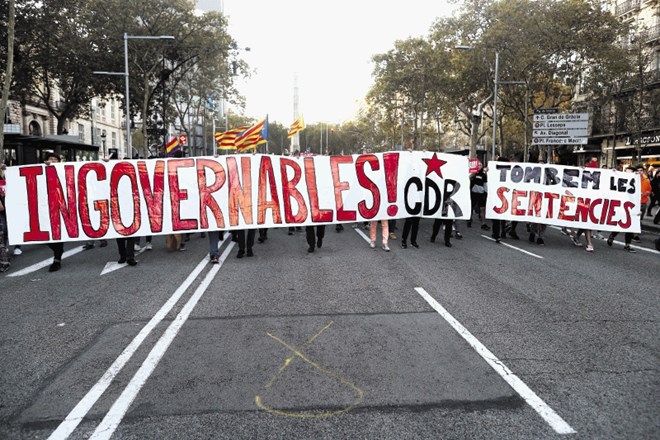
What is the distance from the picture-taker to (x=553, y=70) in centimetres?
3047

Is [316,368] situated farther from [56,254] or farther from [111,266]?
[56,254]

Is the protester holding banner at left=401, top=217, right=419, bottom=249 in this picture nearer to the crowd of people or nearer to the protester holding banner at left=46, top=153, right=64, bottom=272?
the crowd of people

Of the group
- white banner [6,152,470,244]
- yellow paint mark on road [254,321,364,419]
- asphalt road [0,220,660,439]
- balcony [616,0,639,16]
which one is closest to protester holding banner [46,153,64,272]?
white banner [6,152,470,244]

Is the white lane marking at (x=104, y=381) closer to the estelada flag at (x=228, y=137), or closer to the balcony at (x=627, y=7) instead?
the estelada flag at (x=228, y=137)

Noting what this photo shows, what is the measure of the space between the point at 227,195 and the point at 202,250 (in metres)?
1.70

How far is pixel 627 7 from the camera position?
1601 inches

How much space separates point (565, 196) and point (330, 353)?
929 centimetres

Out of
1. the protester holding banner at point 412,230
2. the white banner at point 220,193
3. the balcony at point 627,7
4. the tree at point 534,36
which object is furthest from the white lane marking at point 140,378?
the balcony at point 627,7

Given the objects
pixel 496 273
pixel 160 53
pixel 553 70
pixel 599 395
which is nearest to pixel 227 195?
pixel 496 273

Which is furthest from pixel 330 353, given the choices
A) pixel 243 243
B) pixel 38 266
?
pixel 38 266

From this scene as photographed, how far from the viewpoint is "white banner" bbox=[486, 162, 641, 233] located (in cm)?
1166

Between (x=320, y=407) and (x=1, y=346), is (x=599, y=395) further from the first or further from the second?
(x=1, y=346)

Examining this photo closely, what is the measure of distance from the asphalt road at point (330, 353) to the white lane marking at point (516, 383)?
0.06 ft

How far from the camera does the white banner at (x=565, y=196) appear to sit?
11.7 metres
